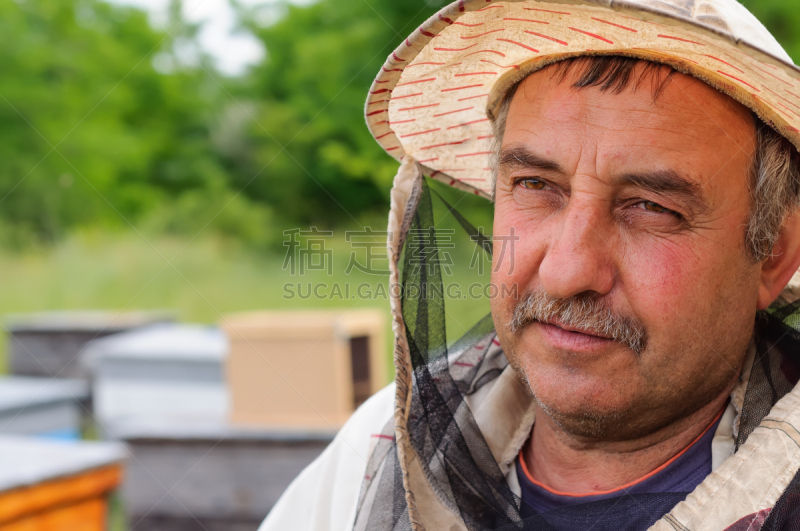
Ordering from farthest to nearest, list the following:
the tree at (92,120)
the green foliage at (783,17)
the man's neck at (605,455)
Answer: the tree at (92,120) → the green foliage at (783,17) → the man's neck at (605,455)

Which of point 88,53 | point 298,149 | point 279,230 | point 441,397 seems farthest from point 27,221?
point 441,397

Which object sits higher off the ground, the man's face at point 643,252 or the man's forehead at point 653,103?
the man's forehead at point 653,103

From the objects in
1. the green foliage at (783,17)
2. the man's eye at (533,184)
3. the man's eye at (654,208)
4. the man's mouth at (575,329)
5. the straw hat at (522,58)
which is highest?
the green foliage at (783,17)

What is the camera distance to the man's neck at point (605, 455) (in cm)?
108

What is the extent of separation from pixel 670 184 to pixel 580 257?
0.17m

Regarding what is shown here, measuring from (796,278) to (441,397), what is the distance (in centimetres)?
70

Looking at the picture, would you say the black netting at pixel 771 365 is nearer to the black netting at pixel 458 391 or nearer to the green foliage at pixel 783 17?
the black netting at pixel 458 391

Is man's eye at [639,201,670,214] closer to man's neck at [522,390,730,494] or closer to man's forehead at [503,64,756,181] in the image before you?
man's forehead at [503,64,756,181]

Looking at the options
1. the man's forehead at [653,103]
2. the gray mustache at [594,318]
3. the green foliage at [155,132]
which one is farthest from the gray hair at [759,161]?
the green foliage at [155,132]

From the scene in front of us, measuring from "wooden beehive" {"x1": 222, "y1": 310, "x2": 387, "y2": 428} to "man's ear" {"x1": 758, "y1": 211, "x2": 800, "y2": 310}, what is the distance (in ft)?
7.28

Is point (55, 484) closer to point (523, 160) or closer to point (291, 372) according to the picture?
point (291, 372)

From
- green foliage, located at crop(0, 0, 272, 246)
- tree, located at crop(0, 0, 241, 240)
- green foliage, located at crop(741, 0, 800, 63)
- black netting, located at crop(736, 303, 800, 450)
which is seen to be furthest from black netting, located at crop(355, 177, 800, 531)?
tree, located at crop(0, 0, 241, 240)

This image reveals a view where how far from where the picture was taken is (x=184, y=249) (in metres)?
12.5

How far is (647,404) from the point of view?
102 centimetres
